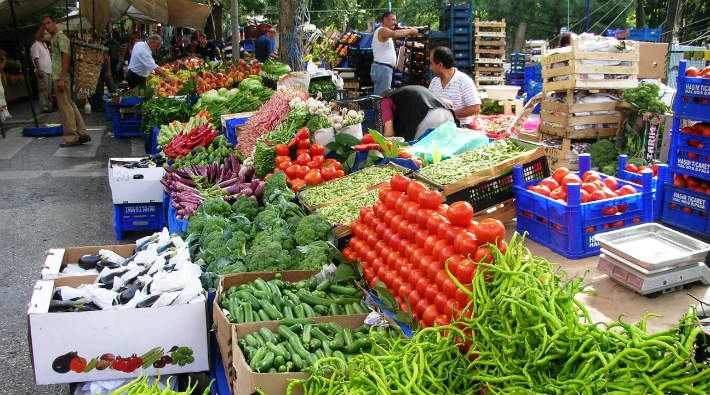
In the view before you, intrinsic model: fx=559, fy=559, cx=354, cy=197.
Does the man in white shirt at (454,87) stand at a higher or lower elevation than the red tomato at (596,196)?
higher

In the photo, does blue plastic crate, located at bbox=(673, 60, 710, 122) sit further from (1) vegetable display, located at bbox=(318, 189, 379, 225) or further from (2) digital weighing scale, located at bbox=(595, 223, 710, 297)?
(1) vegetable display, located at bbox=(318, 189, 379, 225)

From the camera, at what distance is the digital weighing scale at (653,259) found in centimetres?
332

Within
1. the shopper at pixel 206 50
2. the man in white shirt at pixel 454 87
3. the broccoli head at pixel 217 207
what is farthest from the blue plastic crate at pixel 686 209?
the shopper at pixel 206 50

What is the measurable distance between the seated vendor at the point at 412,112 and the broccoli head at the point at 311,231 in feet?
9.52

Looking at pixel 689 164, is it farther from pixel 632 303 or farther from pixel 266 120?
pixel 266 120

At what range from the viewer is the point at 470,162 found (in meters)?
4.71

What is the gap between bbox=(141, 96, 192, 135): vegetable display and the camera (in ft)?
32.9

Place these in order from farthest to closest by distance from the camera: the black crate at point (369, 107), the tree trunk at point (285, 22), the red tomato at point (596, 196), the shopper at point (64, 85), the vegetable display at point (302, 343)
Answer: the shopper at point (64, 85) < the tree trunk at point (285, 22) < the black crate at point (369, 107) < the red tomato at point (596, 196) < the vegetable display at point (302, 343)

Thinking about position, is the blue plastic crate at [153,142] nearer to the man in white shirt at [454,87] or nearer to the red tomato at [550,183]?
the man in white shirt at [454,87]

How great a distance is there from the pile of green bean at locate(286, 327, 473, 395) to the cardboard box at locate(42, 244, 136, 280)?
224 cm

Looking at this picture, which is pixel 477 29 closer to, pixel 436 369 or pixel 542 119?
pixel 542 119

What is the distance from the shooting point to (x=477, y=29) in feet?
48.1

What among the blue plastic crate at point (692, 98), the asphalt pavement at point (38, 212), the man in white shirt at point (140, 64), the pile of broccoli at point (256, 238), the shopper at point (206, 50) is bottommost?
the asphalt pavement at point (38, 212)

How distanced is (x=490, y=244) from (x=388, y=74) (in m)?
9.34
